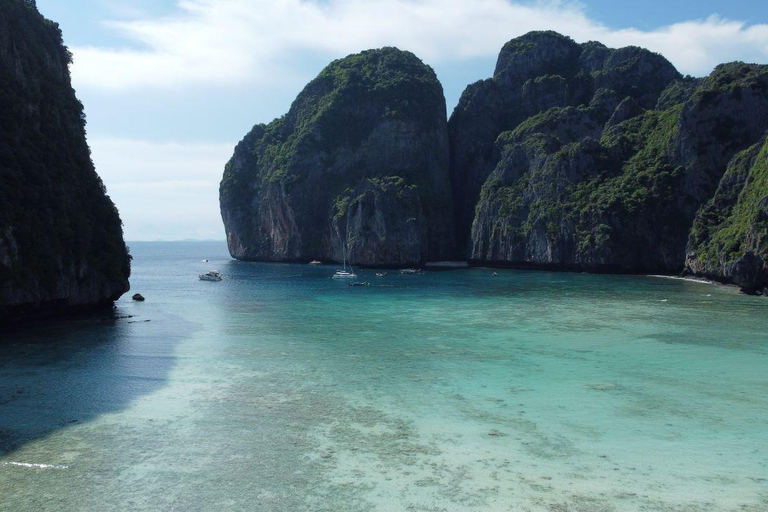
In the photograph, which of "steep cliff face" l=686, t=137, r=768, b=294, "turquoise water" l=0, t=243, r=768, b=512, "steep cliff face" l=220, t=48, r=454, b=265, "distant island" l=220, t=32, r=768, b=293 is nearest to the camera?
"turquoise water" l=0, t=243, r=768, b=512

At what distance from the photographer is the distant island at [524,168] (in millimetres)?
77688

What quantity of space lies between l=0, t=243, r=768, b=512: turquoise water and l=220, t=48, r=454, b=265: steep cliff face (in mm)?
64311

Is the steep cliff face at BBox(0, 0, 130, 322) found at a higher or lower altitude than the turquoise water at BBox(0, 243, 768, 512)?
higher

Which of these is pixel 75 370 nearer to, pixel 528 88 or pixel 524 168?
pixel 524 168

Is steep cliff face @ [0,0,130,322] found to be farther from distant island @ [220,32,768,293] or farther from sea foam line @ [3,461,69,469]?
distant island @ [220,32,768,293]

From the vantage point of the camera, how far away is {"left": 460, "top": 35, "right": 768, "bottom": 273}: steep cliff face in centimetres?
7906

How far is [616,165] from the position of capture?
92.5 metres

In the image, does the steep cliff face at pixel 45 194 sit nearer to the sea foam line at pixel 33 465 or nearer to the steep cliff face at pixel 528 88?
the sea foam line at pixel 33 465

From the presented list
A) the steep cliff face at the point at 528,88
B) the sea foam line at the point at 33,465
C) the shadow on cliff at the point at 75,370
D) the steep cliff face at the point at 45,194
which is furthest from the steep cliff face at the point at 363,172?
the sea foam line at the point at 33,465

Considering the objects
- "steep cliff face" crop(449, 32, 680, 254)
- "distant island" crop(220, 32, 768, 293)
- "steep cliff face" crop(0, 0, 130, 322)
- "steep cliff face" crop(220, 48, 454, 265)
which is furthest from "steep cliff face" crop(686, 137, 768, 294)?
"steep cliff face" crop(0, 0, 130, 322)

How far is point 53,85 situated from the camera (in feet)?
159

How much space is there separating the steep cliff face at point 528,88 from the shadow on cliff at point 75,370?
8175 centimetres

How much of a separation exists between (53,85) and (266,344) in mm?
31862

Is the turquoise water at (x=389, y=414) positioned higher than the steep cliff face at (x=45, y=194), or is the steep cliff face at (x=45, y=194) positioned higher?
the steep cliff face at (x=45, y=194)
